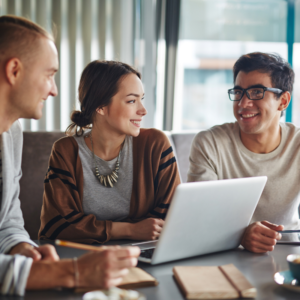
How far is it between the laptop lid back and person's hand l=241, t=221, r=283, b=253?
30mm

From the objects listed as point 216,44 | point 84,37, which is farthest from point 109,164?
point 216,44

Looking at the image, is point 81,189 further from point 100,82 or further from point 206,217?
point 206,217

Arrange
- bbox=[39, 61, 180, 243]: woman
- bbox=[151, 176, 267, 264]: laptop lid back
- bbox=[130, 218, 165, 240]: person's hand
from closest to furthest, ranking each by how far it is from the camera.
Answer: bbox=[151, 176, 267, 264]: laptop lid back, bbox=[130, 218, 165, 240]: person's hand, bbox=[39, 61, 180, 243]: woman

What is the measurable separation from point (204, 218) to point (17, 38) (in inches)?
29.5

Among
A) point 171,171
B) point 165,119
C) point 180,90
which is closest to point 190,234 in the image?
point 171,171

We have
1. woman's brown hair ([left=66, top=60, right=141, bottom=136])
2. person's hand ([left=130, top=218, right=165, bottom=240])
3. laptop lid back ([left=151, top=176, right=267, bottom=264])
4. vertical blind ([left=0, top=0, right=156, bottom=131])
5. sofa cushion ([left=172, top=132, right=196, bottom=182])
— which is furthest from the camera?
vertical blind ([left=0, top=0, right=156, bottom=131])

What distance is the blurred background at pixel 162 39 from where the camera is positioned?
3.27 meters

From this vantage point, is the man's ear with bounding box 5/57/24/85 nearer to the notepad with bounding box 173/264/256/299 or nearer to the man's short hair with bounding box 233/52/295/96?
the notepad with bounding box 173/264/256/299

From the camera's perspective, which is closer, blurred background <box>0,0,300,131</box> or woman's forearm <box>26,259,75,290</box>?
woman's forearm <box>26,259,75,290</box>

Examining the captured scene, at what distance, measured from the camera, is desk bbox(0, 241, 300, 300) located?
2.35 feet

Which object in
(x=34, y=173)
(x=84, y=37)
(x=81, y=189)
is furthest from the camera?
(x=84, y=37)

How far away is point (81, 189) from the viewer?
1387 mm

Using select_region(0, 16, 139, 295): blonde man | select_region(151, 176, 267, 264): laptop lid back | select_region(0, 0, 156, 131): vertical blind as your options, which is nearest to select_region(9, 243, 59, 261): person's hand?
select_region(0, 16, 139, 295): blonde man

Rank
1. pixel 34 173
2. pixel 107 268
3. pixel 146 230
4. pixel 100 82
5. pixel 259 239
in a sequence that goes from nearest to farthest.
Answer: pixel 107 268 → pixel 259 239 → pixel 146 230 → pixel 100 82 → pixel 34 173
